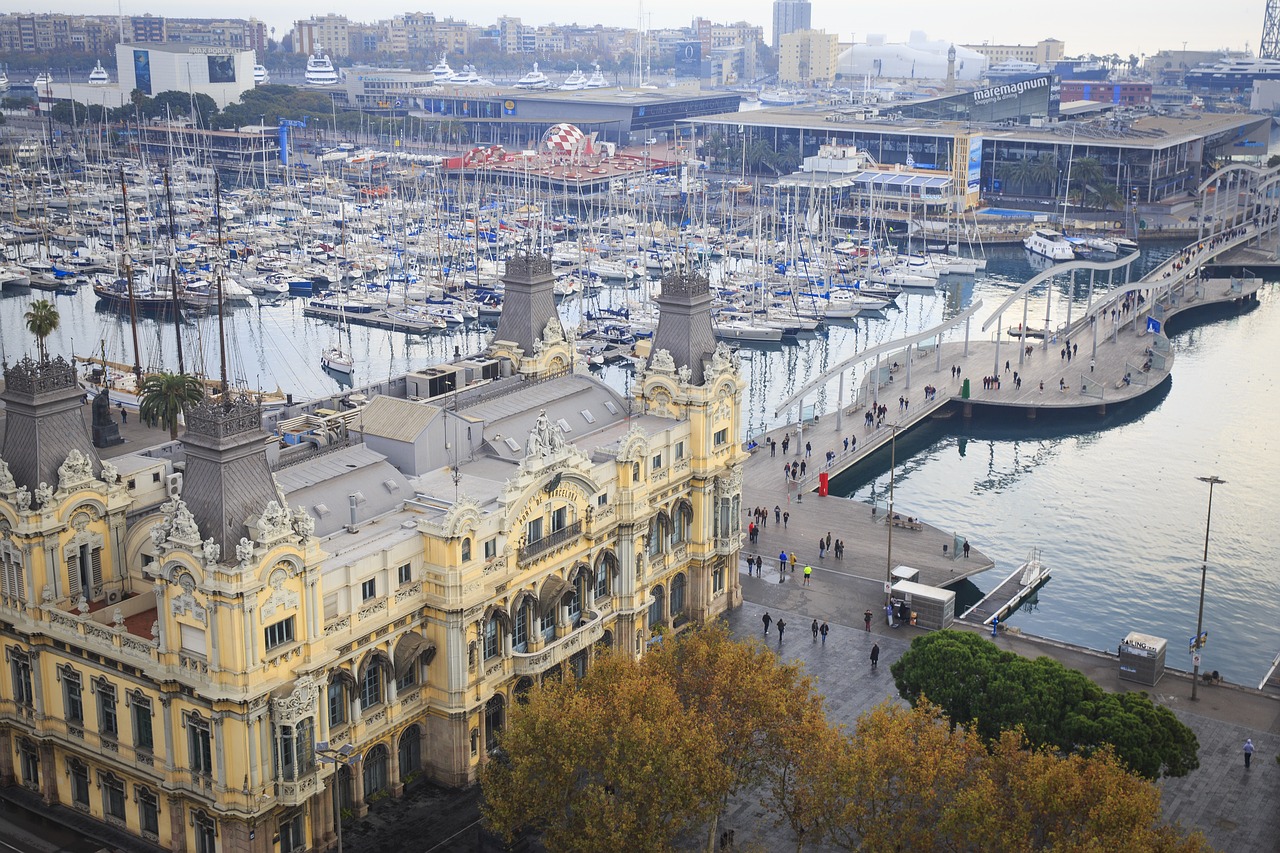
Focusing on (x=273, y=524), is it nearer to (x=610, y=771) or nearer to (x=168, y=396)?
(x=610, y=771)

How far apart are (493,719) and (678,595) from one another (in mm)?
19057

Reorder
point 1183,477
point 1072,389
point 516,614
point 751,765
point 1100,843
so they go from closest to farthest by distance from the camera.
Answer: point 1100,843, point 751,765, point 516,614, point 1183,477, point 1072,389

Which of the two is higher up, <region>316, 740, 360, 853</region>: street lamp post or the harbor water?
<region>316, 740, 360, 853</region>: street lamp post

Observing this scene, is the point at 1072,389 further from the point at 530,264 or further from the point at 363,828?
the point at 363,828

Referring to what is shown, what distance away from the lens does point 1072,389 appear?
14750cm

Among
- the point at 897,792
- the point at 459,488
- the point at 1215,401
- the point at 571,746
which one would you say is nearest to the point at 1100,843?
the point at 897,792

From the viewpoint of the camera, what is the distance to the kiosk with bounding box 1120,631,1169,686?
82.0 m

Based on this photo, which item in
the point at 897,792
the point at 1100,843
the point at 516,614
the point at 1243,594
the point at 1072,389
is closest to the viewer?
the point at 1100,843

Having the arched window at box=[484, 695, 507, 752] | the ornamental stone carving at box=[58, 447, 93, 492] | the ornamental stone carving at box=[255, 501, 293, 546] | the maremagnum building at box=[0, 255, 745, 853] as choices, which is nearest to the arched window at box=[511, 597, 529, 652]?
the maremagnum building at box=[0, 255, 745, 853]

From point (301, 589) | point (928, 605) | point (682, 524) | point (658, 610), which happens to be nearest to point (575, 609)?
point (658, 610)

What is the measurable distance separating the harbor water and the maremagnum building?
36.0m

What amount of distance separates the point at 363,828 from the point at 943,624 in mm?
39034

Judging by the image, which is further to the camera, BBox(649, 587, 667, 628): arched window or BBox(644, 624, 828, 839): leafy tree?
BBox(649, 587, 667, 628): arched window

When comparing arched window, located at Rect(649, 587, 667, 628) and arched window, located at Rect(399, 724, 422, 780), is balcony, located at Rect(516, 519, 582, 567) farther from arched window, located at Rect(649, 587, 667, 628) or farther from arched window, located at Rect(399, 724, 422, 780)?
arched window, located at Rect(649, 587, 667, 628)
